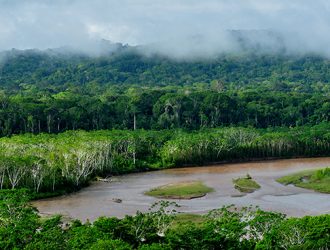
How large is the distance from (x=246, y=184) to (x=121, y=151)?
25542 mm

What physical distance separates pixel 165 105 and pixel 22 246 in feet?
328

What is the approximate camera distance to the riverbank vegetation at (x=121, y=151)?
67375mm

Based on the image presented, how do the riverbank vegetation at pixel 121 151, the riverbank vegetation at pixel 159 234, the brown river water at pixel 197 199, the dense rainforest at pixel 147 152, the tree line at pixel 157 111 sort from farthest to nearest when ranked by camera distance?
the tree line at pixel 157 111 < the riverbank vegetation at pixel 121 151 < the brown river water at pixel 197 199 < the dense rainforest at pixel 147 152 < the riverbank vegetation at pixel 159 234

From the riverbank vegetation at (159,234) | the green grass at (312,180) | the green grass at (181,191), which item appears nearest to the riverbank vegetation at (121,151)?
the green grass at (181,191)

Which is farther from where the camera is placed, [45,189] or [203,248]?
[45,189]

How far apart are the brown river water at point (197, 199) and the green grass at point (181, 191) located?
4.33 ft

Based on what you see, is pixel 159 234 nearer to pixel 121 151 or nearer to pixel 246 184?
pixel 246 184

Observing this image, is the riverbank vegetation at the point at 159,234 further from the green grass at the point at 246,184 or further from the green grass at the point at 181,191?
the green grass at the point at 246,184

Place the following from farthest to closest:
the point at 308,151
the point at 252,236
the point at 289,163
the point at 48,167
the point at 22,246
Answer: the point at 308,151 → the point at 289,163 → the point at 48,167 → the point at 252,236 → the point at 22,246

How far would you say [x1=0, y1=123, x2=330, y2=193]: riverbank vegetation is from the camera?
67.4 m

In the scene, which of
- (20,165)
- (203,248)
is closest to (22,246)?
(203,248)

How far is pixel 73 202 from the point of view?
6619 centimetres

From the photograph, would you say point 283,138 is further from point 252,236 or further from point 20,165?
point 252,236

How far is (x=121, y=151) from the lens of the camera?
312 ft
